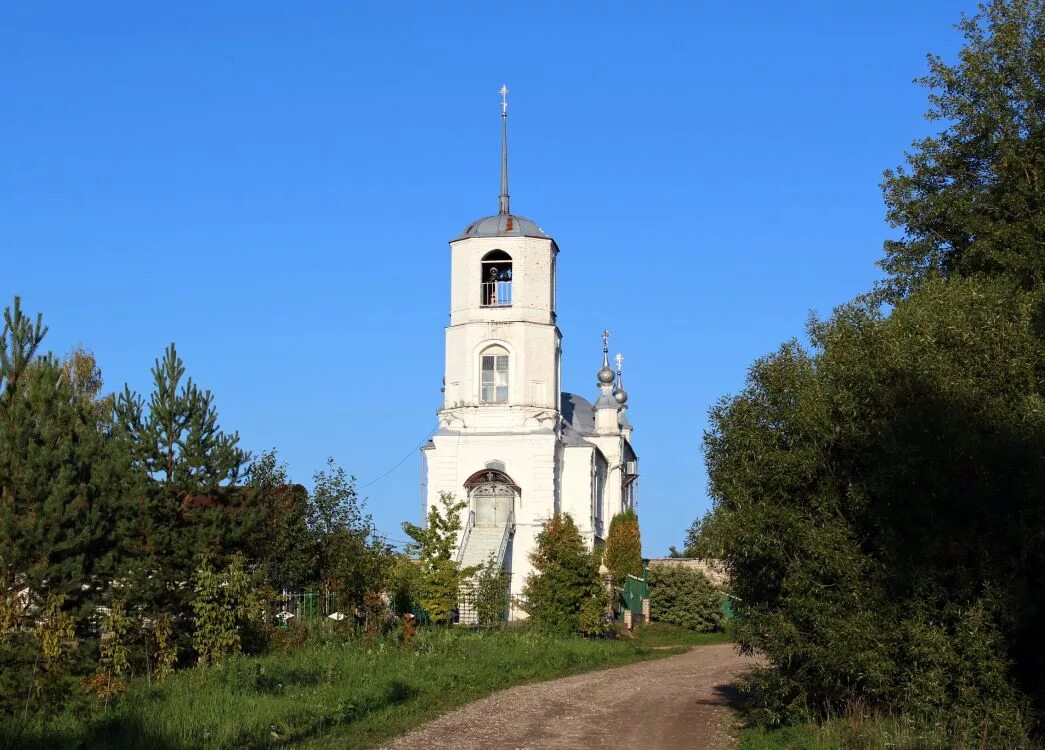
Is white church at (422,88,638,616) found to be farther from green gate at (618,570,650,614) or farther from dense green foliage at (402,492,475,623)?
dense green foliage at (402,492,475,623)

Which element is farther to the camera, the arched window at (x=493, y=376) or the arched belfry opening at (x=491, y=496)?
the arched window at (x=493, y=376)

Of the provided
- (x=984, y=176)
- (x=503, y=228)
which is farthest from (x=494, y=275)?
(x=984, y=176)

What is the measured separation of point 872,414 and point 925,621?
256 cm

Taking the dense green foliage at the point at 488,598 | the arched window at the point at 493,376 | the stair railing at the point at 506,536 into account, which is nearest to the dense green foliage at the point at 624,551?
the stair railing at the point at 506,536

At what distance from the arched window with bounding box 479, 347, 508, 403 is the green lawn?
21.2 m

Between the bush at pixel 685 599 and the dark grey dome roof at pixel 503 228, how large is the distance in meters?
14.1

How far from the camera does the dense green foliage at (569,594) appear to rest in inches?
1450

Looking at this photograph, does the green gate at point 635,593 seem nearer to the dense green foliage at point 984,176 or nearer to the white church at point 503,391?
the white church at point 503,391

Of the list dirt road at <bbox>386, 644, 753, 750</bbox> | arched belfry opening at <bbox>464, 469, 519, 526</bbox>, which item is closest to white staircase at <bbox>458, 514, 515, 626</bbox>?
arched belfry opening at <bbox>464, 469, 519, 526</bbox>

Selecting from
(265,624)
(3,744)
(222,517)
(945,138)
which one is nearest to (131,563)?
(222,517)

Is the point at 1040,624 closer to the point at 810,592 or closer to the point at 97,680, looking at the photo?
the point at 810,592

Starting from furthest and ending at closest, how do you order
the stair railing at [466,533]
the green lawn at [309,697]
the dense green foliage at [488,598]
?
the stair railing at [466,533] → the dense green foliage at [488,598] → the green lawn at [309,697]

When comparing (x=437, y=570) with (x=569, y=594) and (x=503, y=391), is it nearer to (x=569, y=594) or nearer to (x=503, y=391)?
(x=569, y=594)

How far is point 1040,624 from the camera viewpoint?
1412cm
